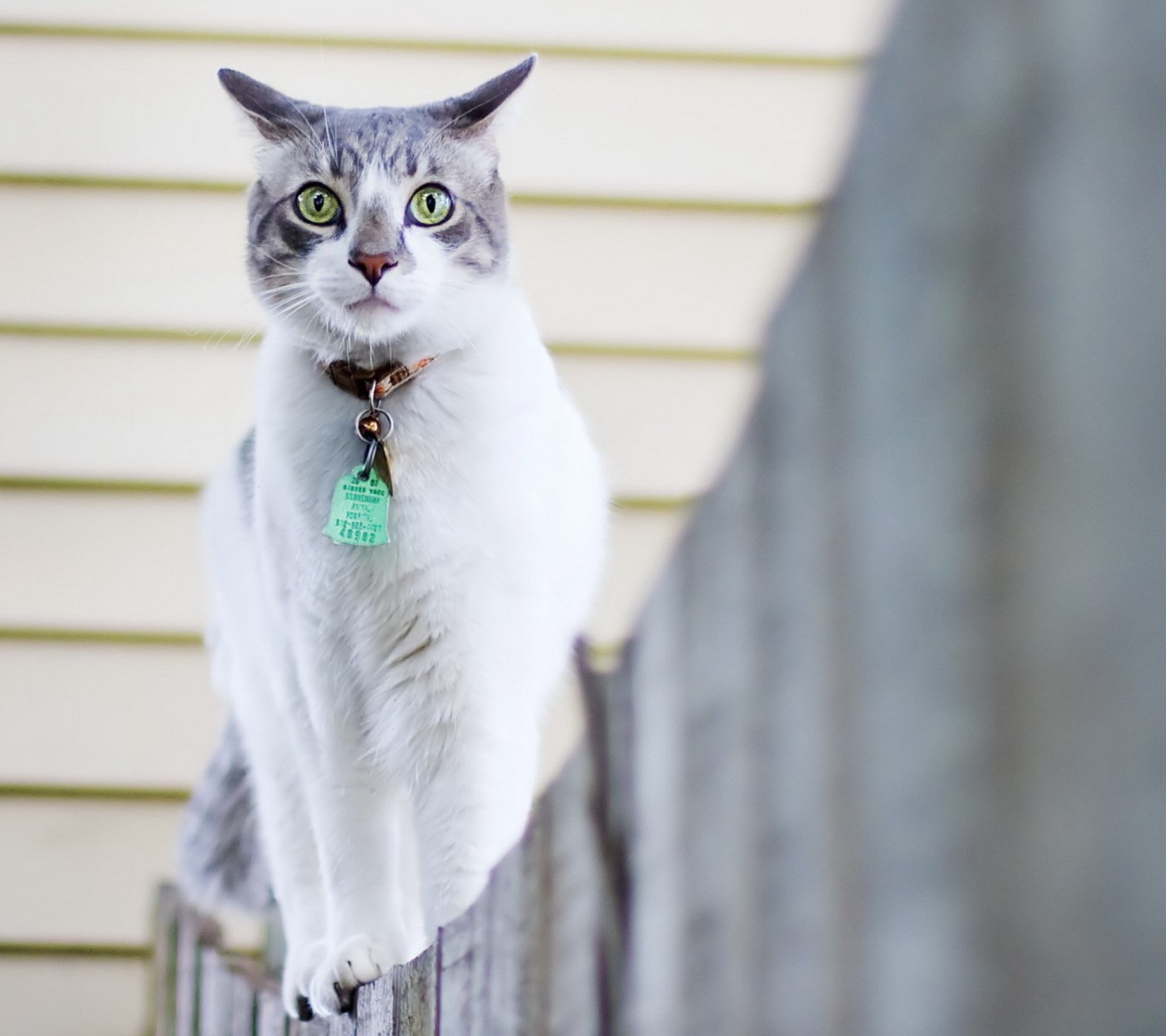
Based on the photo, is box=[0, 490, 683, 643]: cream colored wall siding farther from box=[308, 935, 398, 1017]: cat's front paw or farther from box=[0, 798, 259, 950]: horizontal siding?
box=[308, 935, 398, 1017]: cat's front paw

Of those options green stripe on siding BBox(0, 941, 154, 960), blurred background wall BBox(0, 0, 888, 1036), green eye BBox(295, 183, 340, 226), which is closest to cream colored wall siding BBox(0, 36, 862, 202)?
blurred background wall BBox(0, 0, 888, 1036)

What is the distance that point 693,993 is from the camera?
34 centimetres

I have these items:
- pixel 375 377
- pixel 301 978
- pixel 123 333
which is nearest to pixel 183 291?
pixel 123 333

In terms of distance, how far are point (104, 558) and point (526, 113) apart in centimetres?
72

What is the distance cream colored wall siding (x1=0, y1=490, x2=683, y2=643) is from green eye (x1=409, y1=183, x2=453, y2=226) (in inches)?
16.7

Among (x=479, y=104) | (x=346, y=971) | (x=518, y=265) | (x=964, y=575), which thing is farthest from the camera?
(x=518, y=265)

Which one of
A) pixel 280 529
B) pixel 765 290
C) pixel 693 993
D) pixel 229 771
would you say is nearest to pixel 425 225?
pixel 280 529

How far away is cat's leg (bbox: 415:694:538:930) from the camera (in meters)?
0.97

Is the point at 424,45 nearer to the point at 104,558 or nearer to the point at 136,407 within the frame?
the point at 136,407

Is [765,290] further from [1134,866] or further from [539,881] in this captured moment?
[1134,866]

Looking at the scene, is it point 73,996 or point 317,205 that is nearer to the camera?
point 317,205

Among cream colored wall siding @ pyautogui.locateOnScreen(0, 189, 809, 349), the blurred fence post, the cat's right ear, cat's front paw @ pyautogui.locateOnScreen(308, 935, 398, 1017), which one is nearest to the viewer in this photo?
the blurred fence post

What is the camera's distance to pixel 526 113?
1.26 meters

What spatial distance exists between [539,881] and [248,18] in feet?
3.73
